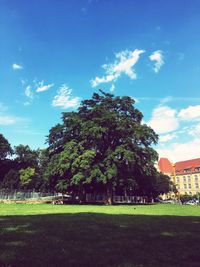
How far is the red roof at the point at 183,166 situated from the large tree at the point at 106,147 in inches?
3576

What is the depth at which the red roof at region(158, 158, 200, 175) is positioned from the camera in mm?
137750

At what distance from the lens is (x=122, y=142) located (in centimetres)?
4897

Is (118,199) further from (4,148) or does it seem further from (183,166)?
(183,166)

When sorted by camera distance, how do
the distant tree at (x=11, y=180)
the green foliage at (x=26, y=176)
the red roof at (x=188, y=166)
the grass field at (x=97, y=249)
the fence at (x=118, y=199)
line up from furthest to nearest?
the red roof at (x=188, y=166), the distant tree at (x=11, y=180), the green foliage at (x=26, y=176), the fence at (x=118, y=199), the grass field at (x=97, y=249)

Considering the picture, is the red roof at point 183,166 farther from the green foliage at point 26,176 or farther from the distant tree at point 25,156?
the green foliage at point 26,176

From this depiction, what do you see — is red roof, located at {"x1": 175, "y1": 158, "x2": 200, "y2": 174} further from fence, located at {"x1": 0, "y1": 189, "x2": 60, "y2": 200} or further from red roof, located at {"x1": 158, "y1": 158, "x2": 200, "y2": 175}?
fence, located at {"x1": 0, "y1": 189, "x2": 60, "y2": 200}

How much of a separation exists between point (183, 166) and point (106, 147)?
104705mm

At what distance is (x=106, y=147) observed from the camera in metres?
51.2

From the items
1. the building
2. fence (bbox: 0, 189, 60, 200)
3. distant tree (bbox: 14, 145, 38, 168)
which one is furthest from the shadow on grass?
the building

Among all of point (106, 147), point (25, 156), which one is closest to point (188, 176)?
point (25, 156)

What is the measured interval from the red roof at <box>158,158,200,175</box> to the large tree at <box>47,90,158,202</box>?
298ft

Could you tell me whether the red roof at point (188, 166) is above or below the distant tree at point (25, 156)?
above

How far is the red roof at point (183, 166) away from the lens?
452 ft

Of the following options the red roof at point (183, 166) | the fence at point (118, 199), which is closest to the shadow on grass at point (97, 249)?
the fence at point (118, 199)
